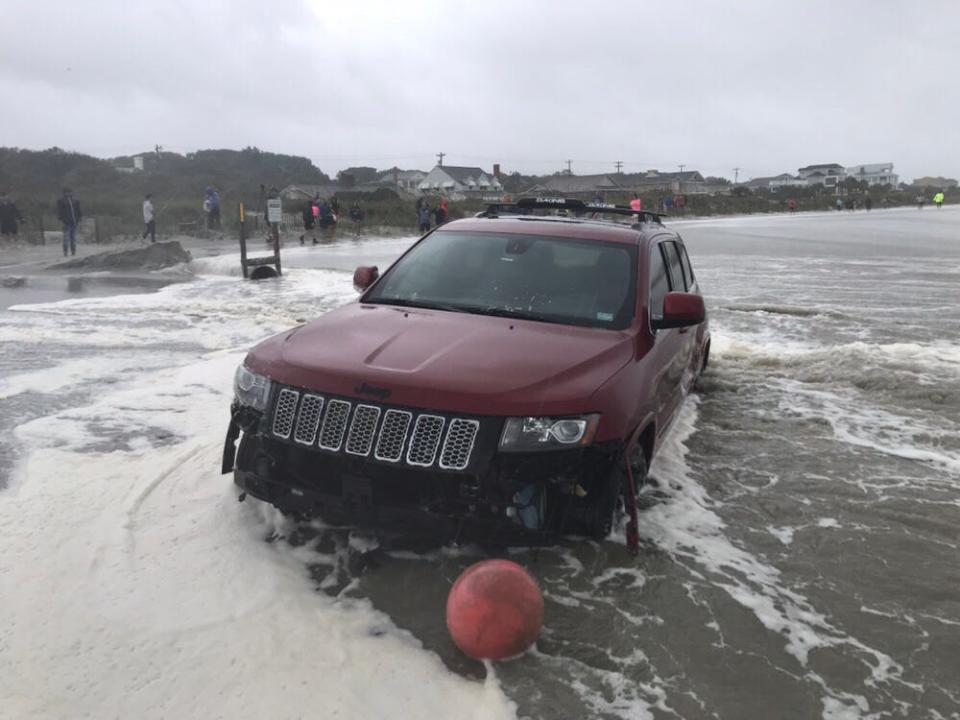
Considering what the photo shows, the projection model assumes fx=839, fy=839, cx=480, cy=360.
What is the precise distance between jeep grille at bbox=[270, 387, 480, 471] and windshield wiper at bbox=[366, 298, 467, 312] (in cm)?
122

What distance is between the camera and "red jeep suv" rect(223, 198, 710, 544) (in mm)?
3551

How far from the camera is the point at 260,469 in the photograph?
392 cm

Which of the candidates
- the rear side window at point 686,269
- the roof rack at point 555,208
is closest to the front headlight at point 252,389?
the roof rack at point 555,208

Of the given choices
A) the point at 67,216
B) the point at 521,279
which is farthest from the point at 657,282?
the point at 67,216

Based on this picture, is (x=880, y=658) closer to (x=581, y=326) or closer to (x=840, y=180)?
(x=581, y=326)

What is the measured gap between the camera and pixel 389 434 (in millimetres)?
3586

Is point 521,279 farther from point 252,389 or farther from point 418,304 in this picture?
point 252,389

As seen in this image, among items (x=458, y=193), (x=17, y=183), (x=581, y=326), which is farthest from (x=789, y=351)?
(x=458, y=193)

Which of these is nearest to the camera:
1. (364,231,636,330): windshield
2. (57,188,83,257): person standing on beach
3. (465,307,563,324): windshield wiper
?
(465,307,563,324): windshield wiper

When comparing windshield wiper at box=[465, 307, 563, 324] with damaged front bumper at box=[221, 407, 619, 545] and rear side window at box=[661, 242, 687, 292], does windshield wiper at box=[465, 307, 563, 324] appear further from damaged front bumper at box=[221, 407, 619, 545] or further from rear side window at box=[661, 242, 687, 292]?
rear side window at box=[661, 242, 687, 292]

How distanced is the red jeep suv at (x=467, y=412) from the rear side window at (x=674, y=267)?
1107 millimetres

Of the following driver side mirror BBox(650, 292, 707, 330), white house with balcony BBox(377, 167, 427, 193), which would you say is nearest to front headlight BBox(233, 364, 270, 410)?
driver side mirror BBox(650, 292, 707, 330)

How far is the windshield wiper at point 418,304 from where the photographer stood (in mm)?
4758

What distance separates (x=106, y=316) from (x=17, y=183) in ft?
179
